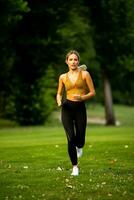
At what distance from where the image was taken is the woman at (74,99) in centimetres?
1327

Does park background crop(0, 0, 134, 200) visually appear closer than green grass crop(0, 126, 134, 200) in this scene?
No

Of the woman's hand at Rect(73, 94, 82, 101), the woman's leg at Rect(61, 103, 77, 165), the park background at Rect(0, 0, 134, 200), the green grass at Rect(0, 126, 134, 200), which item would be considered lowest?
the park background at Rect(0, 0, 134, 200)

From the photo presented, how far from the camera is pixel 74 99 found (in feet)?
43.8

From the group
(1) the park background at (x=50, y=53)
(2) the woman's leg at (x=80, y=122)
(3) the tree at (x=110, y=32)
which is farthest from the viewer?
(3) the tree at (x=110, y=32)

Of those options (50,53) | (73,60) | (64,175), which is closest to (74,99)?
(73,60)

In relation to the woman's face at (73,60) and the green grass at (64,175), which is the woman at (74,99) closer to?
the woman's face at (73,60)

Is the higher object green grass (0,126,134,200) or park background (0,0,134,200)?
green grass (0,126,134,200)

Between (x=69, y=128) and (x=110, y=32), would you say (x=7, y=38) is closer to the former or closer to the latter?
(x=110, y=32)

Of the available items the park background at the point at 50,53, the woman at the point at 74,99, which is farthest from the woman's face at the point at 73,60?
the park background at the point at 50,53

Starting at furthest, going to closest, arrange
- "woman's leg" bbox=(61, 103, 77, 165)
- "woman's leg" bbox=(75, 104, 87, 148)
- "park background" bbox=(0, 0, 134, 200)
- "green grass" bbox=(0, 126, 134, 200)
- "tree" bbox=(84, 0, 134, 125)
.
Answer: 1. "tree" bbox=(84, 0, 134, 125)
2. "park background" bbox=(0, 0, 134, 200)
3. "woman's leg" bbox=(75, 104, 87, 148)
4. "woman's leg" bbox=(61, 103, 77, 165)
5. "green grass" bbox=(0, 126, 134, 200)

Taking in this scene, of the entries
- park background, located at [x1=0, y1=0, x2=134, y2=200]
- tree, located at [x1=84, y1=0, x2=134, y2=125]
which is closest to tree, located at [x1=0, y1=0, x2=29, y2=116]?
park background, located at [x1=0, y1=0, x2=134, y2=200]

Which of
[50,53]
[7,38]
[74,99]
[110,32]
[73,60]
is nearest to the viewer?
[73,60]

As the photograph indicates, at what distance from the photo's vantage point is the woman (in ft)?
43.5

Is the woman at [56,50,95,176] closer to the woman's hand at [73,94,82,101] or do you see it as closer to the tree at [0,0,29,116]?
the woman's hand at [73,94,82,101]
